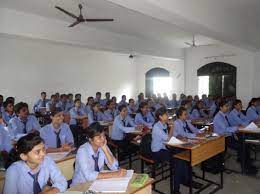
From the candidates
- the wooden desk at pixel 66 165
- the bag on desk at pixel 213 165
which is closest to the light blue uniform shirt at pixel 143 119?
the bag on desk at pixel 213 165

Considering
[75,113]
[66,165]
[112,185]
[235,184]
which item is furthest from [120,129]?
[112,185]

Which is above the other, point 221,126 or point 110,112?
point 110,112

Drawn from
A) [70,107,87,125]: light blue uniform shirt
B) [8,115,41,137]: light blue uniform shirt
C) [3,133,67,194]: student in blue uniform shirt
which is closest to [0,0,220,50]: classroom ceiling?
[70,107,87,125]: light blue uniform shirt

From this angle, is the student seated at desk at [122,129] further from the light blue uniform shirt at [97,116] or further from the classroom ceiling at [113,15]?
the classroom ceiling at [113,15]

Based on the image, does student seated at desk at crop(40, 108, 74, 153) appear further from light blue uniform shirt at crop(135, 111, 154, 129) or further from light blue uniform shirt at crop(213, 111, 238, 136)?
light blue uniform shirt at crop(213, 111, 238, 136)

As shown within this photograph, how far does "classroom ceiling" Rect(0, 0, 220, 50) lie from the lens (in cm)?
592

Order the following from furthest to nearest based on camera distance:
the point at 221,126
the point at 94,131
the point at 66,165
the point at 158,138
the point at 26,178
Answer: the point at 221,126
the point at 158,138
the point at 66,165
the point at 94,131
the point at 26,178

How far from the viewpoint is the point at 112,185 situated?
2.25 m

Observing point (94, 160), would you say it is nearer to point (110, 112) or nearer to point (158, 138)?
point (158, 138)

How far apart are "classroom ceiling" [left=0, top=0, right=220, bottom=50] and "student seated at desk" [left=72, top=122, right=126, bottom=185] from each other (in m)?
2.44

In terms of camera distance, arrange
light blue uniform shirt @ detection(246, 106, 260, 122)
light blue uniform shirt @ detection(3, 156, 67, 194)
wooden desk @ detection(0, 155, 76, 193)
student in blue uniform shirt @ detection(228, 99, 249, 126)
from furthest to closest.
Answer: light blue uniform shirt @ detection(246, 106, 260, 122) < student in blue uniform shirt @ detection(228, 99, 249, 126) < wooden desk @ detection(0, 155, 76, 193) < light blue uniform shirt @ detection(3, 156, 67, 194)

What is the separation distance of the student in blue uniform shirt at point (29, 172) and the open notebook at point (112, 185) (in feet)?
0.94

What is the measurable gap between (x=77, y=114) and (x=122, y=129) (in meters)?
2.61

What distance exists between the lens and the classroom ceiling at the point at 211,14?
416 centimetres
